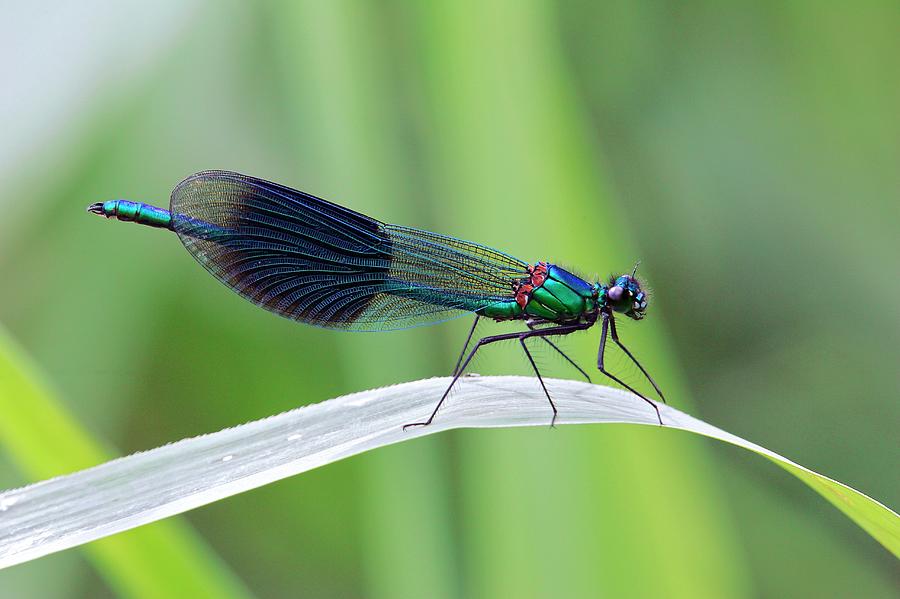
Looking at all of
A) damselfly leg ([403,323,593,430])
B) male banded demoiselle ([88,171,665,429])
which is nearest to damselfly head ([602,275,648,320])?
male banded demoiselle ([88,171,665,429])

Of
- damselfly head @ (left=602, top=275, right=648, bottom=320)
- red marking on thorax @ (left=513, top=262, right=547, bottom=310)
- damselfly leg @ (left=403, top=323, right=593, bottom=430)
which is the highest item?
red marking on thorax @ (left=513, top=262, right=547, bottom=310)

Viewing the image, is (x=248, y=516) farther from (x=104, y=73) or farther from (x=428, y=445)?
(x=104, y=73)

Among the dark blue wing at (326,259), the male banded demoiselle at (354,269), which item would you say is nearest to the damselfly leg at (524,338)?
the male banded demoiselle at (354,269)

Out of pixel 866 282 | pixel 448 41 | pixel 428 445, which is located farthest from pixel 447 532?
pixel 866 282

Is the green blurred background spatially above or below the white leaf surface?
above

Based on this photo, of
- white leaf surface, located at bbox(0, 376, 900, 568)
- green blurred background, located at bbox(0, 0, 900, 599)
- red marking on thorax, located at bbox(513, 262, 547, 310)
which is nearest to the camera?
white leaf surface, located at bbox(0, 376, 900, 568)

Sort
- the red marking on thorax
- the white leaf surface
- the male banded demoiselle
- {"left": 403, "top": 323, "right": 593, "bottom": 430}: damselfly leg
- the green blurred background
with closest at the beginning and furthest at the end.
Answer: the white leaf surface, {"left": 403, "top": 323, "right": 593, "bottom": 430}: damselfly leg, the green blurred background, the male banded demoiselle, the red marking on thorax

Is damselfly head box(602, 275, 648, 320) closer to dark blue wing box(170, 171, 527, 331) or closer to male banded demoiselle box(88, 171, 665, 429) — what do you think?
male banded demoiselle box(88, 171, 665, 429)
